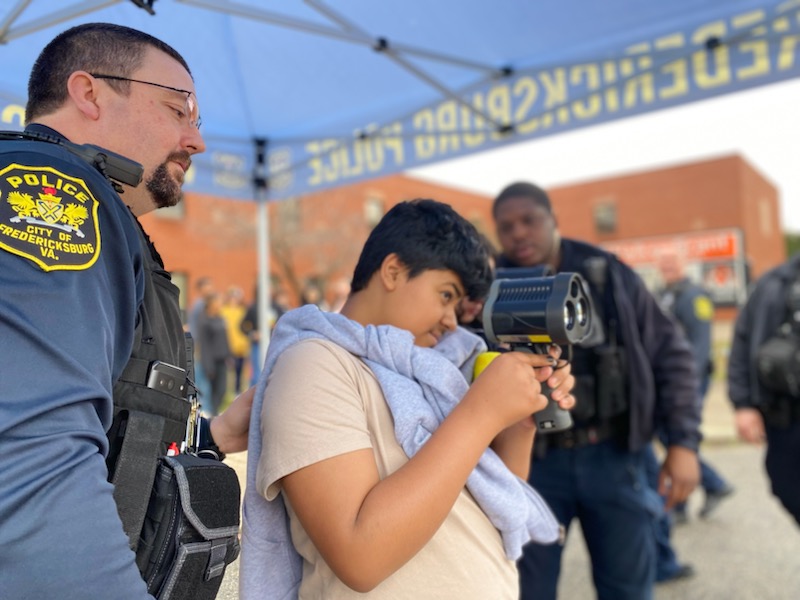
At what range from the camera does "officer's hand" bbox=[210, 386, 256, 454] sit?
148 centimetres

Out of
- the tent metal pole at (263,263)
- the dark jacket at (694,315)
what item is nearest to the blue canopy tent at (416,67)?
the tent metal pole at (263,263)

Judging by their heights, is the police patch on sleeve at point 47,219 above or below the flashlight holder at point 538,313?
above

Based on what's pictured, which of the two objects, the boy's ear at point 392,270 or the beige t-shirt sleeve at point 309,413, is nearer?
the beige t-shirt sleeve at point 309,413

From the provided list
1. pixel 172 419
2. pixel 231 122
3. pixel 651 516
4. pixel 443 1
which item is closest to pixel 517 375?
pixel 172 419

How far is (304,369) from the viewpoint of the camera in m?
1.21

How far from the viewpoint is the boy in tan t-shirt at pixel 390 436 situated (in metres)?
1.10

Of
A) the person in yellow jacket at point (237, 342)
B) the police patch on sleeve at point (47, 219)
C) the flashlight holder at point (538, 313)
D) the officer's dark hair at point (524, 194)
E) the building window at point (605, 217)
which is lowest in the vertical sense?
the person in yellow jacket at point (237, 342)

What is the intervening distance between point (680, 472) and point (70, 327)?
95.8 inches

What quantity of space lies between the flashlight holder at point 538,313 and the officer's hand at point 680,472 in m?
1.48

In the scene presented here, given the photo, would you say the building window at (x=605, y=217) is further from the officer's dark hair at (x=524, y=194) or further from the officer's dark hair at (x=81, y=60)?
the officer's dark hair at (x=81, y=60)

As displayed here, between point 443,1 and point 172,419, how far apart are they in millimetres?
2769

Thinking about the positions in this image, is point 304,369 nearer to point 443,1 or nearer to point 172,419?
point 172,419

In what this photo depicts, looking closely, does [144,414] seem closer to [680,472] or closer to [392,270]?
[392,270]

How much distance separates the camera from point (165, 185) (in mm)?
1211
